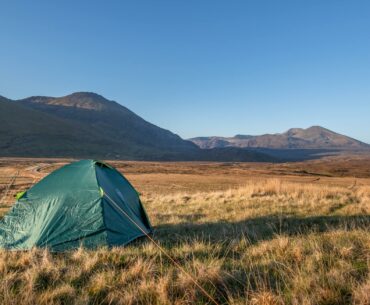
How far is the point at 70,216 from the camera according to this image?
24.4ft

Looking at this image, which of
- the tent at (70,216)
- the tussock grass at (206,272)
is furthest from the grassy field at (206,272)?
the tent at (70,216)

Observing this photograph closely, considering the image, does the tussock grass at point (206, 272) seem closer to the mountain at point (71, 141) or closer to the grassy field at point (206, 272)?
the grassy field at point (206, 272)

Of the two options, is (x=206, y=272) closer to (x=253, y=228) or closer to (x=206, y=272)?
(x=206, y=272)

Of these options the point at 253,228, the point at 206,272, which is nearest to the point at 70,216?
the point at 206,272

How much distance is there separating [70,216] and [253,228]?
4.54m

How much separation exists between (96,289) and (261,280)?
2.24 metres

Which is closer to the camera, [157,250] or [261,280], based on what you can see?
[261,280]

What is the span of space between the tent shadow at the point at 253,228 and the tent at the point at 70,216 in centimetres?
109

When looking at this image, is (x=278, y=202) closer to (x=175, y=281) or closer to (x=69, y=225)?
(x=69, y=225)

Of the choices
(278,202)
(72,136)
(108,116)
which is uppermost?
(108,116)

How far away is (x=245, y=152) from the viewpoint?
455 ft

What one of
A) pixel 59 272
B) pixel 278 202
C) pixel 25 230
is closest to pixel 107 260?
pixel 59 272

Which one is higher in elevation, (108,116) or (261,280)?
(108,116)

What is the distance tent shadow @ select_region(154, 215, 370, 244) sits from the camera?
7.82 m
